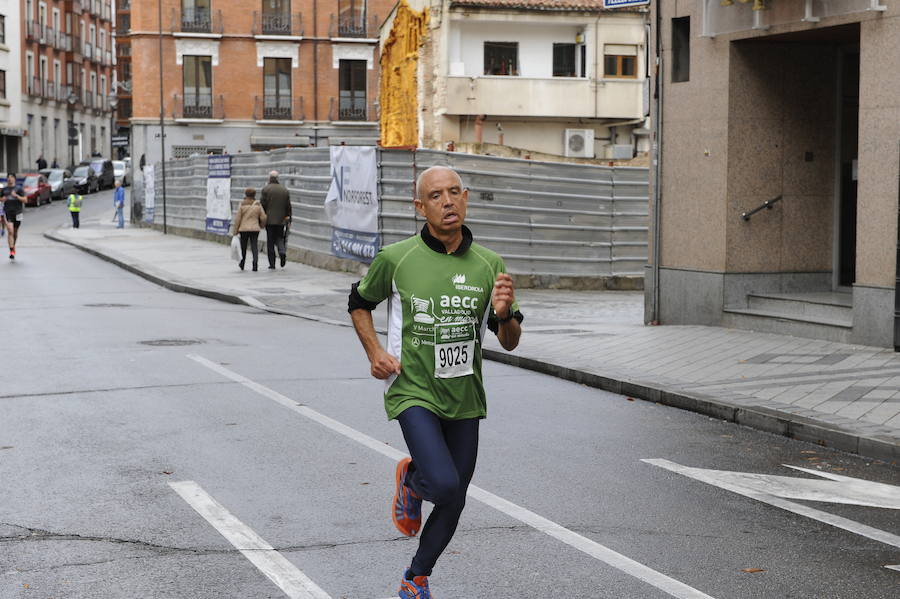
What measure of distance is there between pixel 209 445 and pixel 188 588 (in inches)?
126

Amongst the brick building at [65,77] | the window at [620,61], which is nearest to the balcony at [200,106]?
the brick building at [65,77]

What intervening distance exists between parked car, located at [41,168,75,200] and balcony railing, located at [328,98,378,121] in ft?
50.1

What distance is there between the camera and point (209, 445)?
8.41 meters

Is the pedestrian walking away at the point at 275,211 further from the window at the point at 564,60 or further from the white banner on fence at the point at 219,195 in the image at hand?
the window at the point at 564,60

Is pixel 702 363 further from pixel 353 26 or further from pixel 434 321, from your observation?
pixel 353 26

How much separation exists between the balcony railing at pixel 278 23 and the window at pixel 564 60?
23.9m

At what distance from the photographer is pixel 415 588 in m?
4.93

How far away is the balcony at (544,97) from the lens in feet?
145

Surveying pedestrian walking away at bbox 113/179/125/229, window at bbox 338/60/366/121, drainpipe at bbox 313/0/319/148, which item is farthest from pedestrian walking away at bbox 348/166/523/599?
window at bbox 338/60/366/121

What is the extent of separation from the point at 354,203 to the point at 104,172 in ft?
200

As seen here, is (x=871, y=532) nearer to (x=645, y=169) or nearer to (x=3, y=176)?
(x=645, y=169)

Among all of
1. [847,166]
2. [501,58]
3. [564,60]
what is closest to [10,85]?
[501,58]

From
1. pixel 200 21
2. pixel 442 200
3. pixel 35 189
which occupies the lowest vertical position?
pixel 442 200

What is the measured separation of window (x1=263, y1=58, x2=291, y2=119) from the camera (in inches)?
2608
